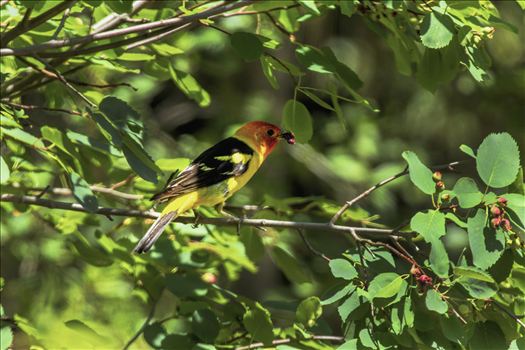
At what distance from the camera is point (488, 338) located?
2.90m

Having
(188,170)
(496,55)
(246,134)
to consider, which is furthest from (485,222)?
(496,55)

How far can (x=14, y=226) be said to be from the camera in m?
6.12

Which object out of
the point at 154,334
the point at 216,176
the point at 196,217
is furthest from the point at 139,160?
the point at 216,176

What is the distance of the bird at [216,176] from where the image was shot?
Result: 3.68 meters

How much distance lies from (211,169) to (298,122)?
0.75 metres

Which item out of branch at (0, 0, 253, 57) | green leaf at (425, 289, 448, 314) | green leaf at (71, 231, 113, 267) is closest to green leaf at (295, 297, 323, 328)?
green leaf at (425, 289, 448, 314)

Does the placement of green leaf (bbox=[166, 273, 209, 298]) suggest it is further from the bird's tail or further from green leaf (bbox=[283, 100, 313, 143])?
green leaf (bbox=[283, 100, 313, 143])

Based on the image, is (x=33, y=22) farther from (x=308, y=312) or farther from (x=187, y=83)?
(x=308, y=312)

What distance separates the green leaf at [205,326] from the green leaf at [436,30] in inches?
49.9

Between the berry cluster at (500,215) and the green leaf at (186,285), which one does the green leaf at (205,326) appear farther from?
the berry cluster at (500,215)

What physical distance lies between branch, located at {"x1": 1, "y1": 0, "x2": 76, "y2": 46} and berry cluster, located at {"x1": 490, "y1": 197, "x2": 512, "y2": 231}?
58.0 inches

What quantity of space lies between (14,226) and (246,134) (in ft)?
7.36

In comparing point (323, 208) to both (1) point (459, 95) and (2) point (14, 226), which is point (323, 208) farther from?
(1) point (459, 95)

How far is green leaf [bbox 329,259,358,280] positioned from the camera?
9.50 ft
